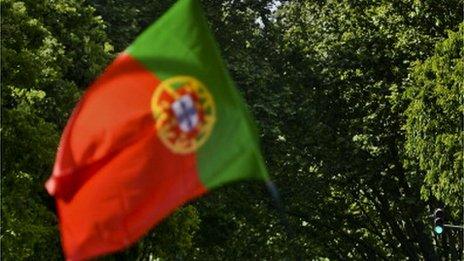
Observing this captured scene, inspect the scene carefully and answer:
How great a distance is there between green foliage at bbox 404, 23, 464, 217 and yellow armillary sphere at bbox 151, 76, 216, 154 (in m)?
19.0

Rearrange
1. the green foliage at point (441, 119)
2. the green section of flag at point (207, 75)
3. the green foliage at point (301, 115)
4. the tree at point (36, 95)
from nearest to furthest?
the green section of flag at point (207, 75), the tree at point (36, 95), the green foliage at point (301, 115), the green foliage at point (441, 119)

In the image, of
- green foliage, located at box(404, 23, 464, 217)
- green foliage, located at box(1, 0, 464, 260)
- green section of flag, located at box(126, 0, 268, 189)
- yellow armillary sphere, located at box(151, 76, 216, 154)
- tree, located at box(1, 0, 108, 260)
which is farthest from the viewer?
green foliage, located at box(404, 23, 464, 217)

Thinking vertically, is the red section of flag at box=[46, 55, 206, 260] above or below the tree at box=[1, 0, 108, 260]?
below

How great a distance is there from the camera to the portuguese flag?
8.38 m

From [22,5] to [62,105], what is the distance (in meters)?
2.85

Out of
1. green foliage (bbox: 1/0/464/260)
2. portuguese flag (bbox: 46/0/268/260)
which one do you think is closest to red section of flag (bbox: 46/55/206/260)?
portuguese flag (bbox: 46/0/268/260)

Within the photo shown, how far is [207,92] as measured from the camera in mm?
8461

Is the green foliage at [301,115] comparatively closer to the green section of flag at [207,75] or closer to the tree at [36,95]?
the tree at [36,95]

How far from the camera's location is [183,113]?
8.42 meters

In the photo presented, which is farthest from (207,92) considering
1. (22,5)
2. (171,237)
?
(171,237)

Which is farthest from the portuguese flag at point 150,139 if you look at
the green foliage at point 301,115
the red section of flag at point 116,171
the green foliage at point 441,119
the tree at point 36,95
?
the green foliage at point 441,119

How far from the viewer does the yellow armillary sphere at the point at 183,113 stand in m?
8.43

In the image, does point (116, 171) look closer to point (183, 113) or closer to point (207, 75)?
point (183, 113)

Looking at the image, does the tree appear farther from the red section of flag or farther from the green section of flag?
the green section of flag
